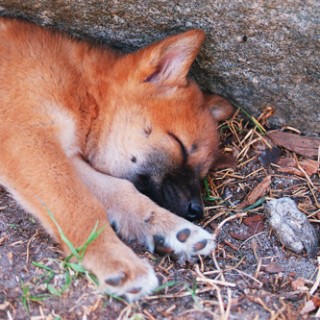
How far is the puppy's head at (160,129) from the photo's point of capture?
3754mm

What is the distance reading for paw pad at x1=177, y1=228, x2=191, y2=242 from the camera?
349 cm

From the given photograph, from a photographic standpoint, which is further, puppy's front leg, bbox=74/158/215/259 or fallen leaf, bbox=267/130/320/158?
fallen leaf, bbox=267/130/320/158

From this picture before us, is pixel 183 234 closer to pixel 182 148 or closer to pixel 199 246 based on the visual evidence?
pixel 199 246

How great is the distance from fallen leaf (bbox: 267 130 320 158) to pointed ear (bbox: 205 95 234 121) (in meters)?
0.34

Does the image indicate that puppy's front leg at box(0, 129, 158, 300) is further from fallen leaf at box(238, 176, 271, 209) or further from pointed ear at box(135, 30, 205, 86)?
fallen leaf at box(238, 176, 271, 209)

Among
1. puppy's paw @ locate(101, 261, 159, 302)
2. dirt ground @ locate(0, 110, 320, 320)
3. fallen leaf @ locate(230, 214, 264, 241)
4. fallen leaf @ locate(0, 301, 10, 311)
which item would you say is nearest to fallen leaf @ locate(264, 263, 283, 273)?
dirt ground @ locate(0, 110, 320, 320)

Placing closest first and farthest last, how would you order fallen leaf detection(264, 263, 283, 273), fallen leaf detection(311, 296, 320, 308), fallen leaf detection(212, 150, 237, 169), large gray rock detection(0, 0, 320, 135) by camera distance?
fallen leaf detection(311, 296, 320, 308) < fallen leaf detection(264, 263, 283, 273) < large gray rock detection(0, 0, 320, 135) < fallen leaf detection(212, 150, 237, 169)

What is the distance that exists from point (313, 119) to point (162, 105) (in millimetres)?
1122

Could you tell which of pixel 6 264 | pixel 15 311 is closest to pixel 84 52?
pixel 6 264

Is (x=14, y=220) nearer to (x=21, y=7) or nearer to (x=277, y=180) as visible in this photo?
(x=21, y=7)

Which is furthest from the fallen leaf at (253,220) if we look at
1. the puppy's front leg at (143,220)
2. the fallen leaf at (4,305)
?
the fallen leaf at (4,305)

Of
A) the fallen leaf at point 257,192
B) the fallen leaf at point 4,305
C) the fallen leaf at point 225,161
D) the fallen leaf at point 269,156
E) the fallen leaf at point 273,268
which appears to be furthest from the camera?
the fallen leaf at point 269,156

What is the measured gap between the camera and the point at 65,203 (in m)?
3.38

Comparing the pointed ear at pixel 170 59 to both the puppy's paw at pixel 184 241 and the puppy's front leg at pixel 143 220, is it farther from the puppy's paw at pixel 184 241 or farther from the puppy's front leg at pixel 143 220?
the puppy's paw at pixel 184 241
